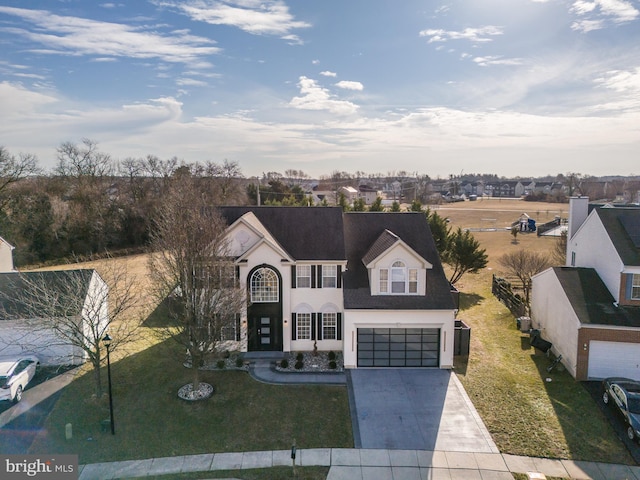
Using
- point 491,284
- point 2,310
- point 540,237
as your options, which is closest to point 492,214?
point 540,237

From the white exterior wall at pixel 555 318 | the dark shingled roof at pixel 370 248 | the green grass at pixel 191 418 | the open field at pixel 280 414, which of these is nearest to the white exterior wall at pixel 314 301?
the dark shingled roof at pixel 370 248

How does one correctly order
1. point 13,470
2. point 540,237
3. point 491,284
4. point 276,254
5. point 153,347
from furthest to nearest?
1. point 540,237
2. point 491,284
3. point 153,347
4. point 276,254
5. point 13,470

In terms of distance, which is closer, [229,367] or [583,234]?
[229,367]

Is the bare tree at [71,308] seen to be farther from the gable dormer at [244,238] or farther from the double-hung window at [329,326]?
the double-hung window at [329,326]

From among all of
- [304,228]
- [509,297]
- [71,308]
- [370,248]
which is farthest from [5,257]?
[509,297]

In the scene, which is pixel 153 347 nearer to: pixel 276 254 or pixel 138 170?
pixel 276 254

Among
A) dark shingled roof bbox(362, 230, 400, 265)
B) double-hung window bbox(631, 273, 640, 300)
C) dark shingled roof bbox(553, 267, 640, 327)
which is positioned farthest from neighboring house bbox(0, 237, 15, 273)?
double-hung window bbox(631, 273, 640, 300)

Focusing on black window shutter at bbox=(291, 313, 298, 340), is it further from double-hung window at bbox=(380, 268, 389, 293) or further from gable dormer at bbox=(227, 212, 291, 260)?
double-hung window at bbox=(380, 268, 389, 293)
